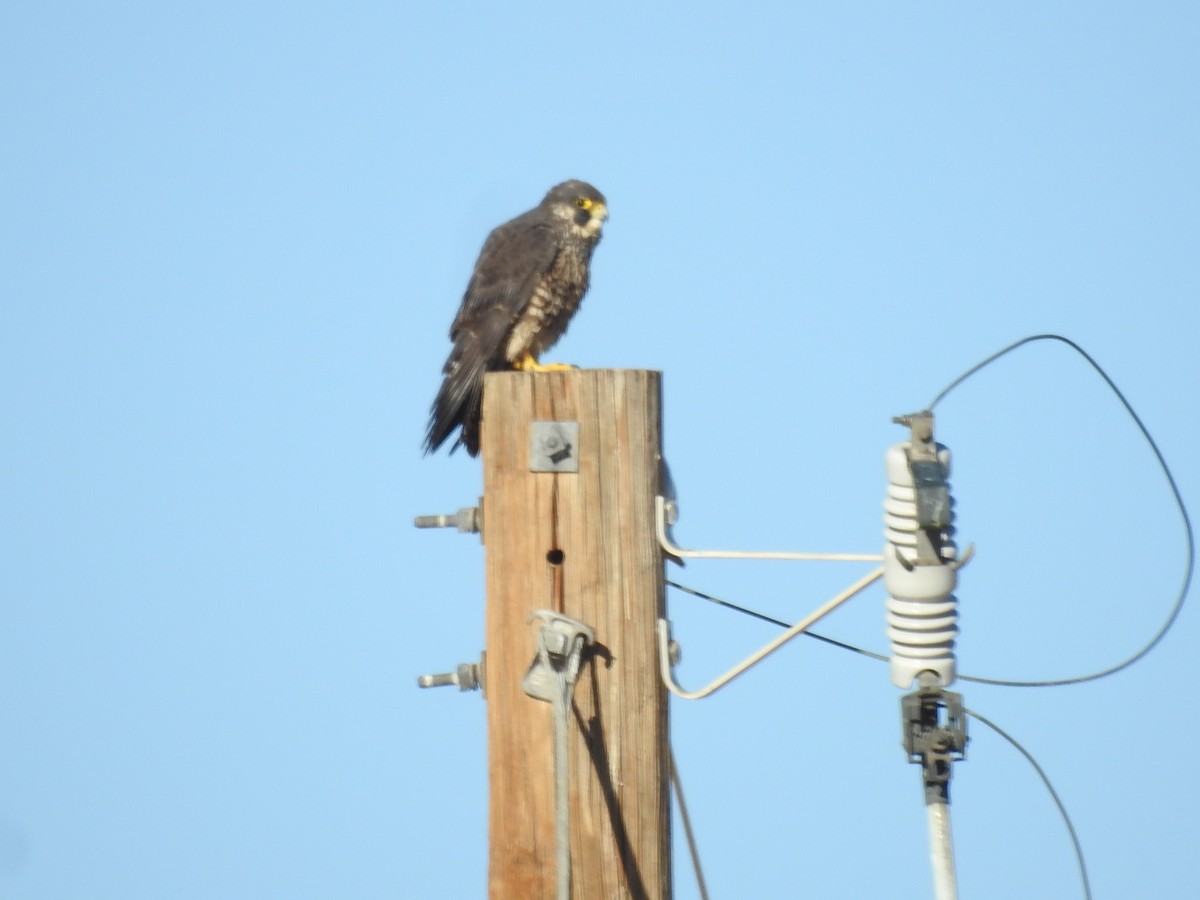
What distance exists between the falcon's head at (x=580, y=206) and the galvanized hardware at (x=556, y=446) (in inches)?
125

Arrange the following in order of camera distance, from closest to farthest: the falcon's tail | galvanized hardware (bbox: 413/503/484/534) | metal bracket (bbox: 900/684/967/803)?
metal bracket (bbox: 900/684/967/803)
galvanized hardware (bbox: 413/503/484/534)
the falcon's tail

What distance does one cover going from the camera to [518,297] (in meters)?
5.84

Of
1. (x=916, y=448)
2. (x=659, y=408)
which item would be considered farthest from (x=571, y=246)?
(x=916, y=448)

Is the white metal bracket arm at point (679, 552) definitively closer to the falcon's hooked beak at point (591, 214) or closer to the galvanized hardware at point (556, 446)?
the galvanized hardware at point (556, 446)

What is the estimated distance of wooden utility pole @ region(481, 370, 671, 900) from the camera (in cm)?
327

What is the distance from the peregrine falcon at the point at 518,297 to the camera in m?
5.12

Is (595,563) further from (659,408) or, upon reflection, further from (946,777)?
(946,777)

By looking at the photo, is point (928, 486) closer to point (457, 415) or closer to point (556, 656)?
point (556, 656)

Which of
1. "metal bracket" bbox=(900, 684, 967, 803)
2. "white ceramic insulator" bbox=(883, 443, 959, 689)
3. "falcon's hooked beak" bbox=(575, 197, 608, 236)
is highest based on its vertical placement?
"falcon's hooked beak" bbox=(575, 197, 608, 236)

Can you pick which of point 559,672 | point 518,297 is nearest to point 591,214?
point 518,297

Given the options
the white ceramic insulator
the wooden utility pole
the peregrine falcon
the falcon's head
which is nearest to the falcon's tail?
the peregrine falcon

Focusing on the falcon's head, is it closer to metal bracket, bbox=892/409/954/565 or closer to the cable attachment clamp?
the cable attachment clamp

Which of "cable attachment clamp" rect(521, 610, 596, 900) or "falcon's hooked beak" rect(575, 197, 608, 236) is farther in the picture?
"falcon's hooked beak" rect(575, 197, 608, 236)

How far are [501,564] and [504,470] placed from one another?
0.64ft
